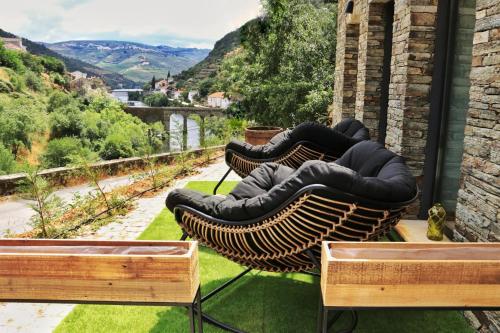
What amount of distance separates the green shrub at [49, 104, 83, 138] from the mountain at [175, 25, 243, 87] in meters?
42.3

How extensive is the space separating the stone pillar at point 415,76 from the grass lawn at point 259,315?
155 cm

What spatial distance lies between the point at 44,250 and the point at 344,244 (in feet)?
3.73

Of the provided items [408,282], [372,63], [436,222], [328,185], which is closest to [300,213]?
[328,185]

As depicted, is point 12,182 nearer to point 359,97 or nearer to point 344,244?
point 359,97

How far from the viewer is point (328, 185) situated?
68.7 inches

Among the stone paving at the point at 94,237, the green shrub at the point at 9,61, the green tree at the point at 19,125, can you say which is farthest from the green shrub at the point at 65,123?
the stone paving at the point at 94,237

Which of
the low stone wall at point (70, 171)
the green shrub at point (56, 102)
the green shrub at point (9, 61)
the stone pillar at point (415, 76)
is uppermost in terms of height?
the green shrub at point (9, 61)

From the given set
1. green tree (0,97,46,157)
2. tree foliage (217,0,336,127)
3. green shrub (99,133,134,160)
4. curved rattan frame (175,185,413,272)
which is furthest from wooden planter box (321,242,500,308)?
green tree (0,97,46,157)

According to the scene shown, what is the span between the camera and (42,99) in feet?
128

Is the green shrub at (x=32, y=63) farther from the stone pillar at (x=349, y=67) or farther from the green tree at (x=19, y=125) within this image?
the stone pillar at (x=349, y=67)

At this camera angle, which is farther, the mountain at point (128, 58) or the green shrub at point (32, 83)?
the mountain at point (128, 58)

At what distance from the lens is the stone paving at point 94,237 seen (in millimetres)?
2377

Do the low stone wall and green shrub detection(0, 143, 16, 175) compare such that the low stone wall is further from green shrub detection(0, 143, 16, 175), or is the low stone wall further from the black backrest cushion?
green shrub detection(0, 143, 16, 175)

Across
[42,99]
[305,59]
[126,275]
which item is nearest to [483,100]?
[126,275]
